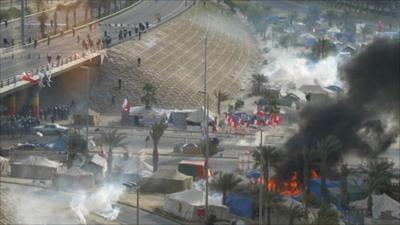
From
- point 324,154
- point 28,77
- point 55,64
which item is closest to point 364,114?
point 324,154

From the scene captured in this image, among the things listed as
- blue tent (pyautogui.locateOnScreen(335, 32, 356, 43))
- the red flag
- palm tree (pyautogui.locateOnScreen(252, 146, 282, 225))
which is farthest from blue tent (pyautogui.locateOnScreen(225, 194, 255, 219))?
blue tent (pyautogui.locateOnScreen(335, 32, 356, 43))

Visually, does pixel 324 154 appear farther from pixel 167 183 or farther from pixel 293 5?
pixel 293 5

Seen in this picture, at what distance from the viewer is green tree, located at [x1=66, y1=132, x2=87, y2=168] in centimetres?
4902

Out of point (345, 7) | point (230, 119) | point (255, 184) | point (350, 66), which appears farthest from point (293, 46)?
point (255, 184)

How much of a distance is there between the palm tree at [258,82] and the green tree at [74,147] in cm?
2617

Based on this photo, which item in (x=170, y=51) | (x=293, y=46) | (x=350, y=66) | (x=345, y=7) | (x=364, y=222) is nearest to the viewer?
(x=364, y=222)

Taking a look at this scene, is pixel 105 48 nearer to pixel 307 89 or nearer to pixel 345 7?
pixel 307 89

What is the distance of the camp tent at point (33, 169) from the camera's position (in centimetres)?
4738

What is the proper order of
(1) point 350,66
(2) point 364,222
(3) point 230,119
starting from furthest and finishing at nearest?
(3) point 230,119 → (1) point 350,66 → (2) point 364,222

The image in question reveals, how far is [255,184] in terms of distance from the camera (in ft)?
142

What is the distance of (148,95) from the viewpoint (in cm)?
6519

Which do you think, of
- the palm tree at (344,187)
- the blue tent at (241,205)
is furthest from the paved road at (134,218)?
the palm tree at (344,187)

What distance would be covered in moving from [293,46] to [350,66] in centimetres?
4880

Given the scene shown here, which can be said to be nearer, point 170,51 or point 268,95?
point 268,95
